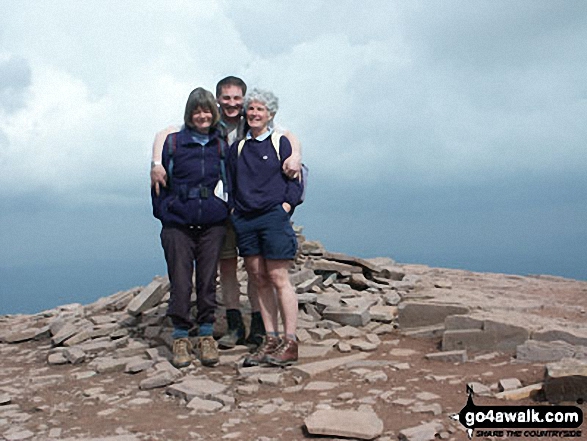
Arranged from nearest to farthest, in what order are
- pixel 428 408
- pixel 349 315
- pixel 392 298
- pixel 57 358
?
pixel 428 408
pixel 57 358
pixel 349 315
pixel 392 298

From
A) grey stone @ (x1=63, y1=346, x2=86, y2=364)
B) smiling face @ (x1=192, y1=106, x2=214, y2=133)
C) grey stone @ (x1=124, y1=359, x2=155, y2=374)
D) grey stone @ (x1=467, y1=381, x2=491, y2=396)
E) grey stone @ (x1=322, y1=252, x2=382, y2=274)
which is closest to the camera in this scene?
grey stone @ (x1=467, y1=381, x2=491, y2=396)

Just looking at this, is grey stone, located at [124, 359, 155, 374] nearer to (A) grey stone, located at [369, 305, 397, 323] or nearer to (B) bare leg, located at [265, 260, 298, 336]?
(B) bare leg, located at [265, 260, 298, 336]

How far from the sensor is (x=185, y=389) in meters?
5.36

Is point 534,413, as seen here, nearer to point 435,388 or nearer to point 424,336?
point 435,388

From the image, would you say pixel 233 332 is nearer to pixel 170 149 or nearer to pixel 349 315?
pixel 349 315

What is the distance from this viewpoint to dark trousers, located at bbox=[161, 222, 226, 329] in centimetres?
608

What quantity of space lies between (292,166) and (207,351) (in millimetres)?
2129

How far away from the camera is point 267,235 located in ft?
18.8

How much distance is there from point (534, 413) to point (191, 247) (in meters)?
3.54

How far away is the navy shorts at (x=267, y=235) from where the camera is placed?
5.71 m

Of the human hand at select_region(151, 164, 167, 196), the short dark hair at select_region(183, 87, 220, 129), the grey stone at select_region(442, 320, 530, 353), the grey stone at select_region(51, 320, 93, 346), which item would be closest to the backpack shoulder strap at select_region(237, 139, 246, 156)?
the short dark hair at select_region(183, 87, 220, 129)

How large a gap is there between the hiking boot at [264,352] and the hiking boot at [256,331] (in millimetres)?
479

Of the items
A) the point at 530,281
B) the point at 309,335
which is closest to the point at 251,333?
the point at 309,335

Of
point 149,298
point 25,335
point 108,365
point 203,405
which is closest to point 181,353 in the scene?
point 108,365
